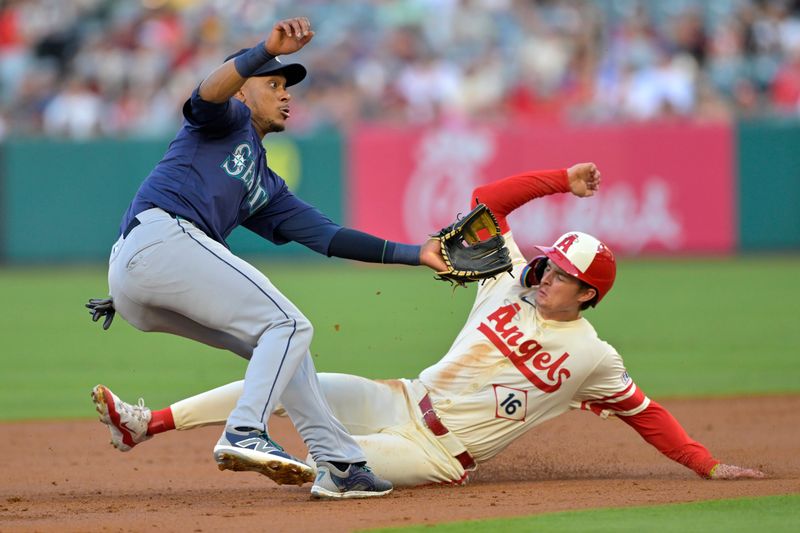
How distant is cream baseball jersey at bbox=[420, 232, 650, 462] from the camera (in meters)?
5.23

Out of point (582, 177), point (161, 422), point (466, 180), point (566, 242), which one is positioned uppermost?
point (582, 177)

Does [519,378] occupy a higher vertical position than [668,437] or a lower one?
higher

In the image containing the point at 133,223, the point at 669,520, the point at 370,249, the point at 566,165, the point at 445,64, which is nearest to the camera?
the point at 669,520

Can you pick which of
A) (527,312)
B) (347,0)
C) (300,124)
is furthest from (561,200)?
(527,312)

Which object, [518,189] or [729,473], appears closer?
[729,473]

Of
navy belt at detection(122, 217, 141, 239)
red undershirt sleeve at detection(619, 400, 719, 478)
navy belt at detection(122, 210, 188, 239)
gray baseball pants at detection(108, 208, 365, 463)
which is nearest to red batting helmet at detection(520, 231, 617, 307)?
red undershirt sleeve at detection(619, 400, 719, 478)

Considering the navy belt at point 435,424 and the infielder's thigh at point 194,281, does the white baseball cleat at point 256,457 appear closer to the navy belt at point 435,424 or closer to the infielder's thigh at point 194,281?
the infielder's thigh at point 194,281

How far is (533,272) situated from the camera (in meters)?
5.42

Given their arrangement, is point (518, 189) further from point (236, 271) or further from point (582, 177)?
point (236, 271)

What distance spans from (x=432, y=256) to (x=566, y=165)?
12.0 meters

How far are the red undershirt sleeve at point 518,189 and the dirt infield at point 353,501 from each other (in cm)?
125

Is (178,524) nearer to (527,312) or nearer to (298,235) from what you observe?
(298,235)

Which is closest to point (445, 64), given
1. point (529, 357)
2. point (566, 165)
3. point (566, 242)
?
point (566, 165)

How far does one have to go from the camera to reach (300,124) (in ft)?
57.2
